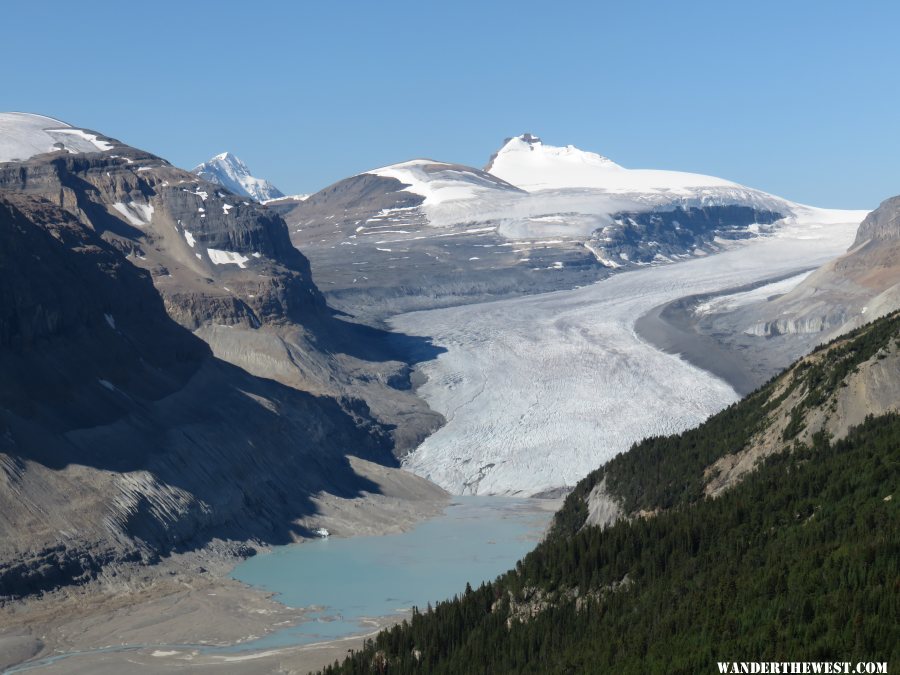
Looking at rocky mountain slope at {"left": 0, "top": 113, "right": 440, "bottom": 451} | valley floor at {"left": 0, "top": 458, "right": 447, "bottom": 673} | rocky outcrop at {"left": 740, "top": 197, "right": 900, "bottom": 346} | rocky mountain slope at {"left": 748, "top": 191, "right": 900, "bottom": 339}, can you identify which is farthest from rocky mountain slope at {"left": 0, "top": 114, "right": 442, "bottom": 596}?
rocky mountain slope at {"left": 748, "top": 191, "right": 900, "bottom": 339}

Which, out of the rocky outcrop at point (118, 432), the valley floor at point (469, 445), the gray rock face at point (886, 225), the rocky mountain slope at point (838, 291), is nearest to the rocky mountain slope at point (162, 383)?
the rocky outcrop at point (118, 432)

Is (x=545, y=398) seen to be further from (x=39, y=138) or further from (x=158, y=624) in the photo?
(x=39, y=138)

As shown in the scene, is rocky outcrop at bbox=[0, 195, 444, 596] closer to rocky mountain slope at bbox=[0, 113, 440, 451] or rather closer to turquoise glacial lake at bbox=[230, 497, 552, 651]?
turquoise glacial lake at bbox=[230, 497, 552, 651]

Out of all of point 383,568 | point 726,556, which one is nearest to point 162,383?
point 383,568

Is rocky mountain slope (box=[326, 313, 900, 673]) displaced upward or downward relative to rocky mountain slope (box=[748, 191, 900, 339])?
downward

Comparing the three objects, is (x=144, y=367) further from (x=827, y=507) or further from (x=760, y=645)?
(x=760, y=645)

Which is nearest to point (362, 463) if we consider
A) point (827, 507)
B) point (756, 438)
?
point (756, 438)

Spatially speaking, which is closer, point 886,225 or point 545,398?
point 545,398
